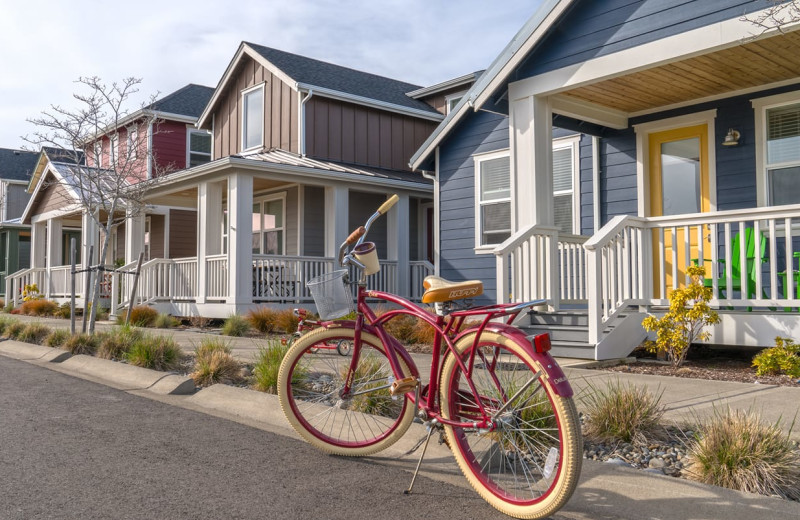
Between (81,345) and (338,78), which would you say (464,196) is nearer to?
(81,345)

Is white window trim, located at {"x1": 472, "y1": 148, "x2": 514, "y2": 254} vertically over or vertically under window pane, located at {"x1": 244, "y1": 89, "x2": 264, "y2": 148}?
under

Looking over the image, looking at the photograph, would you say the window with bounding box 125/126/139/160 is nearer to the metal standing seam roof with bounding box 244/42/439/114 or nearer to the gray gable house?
the gray gable house

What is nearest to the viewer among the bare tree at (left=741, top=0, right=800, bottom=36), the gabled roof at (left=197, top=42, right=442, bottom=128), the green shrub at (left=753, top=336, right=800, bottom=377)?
the bare tree at (left=741, top=0, right=800, bottom=36)

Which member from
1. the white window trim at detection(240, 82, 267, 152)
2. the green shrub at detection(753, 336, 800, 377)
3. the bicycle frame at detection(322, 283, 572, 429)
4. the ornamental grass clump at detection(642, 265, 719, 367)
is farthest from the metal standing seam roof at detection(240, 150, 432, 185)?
the bicycle frame at detection(322, 283, 572, 429)

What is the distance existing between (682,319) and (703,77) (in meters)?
3.18

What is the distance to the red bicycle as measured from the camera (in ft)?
10.4

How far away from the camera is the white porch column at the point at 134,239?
1773cm

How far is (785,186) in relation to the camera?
348 inches

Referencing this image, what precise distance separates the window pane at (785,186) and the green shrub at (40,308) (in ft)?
56.0

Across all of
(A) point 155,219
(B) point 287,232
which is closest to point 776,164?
(B) point 287,232

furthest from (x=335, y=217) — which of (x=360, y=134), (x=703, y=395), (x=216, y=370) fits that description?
(x=703, y=395)

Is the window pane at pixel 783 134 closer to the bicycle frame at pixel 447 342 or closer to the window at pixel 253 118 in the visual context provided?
the bicycle frame at pixel 447 342

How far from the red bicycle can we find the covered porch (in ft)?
12.2

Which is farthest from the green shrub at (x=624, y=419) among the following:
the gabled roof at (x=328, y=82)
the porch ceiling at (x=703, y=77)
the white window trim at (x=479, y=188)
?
the gabled roof at (x=328, y=82)
